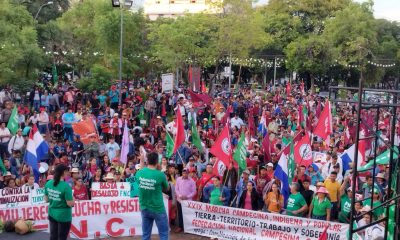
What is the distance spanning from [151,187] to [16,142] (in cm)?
830

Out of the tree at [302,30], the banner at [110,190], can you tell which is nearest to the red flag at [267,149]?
the banner at [110,190]

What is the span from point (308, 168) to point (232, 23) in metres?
24.2

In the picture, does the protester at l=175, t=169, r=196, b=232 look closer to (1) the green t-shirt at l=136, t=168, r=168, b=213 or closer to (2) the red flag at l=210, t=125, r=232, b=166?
(2) the red flag at l=210, t=125, r=232, b=166

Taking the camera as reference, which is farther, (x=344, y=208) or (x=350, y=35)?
(x=350, y=35)

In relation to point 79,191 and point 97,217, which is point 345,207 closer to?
point 97,217

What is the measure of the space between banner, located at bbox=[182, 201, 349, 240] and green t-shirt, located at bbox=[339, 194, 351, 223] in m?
0.46

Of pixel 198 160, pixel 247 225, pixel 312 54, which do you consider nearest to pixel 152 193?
pixel 247 225

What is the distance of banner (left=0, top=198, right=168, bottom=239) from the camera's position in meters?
11.4

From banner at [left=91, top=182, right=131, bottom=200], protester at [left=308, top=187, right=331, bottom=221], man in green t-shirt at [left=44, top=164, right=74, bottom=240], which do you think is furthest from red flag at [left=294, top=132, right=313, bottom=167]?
man in green t-shirt at [left=44, top=164, right=74, bottom=240]

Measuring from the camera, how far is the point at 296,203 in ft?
36.9

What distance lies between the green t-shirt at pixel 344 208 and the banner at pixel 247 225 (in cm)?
46

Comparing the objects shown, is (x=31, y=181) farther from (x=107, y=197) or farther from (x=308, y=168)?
(x=308, y=168)

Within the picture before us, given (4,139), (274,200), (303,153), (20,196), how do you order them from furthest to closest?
(4,139) < (303,153) < (20,196) < (274,200)

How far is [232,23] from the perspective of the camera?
36.9 metres
